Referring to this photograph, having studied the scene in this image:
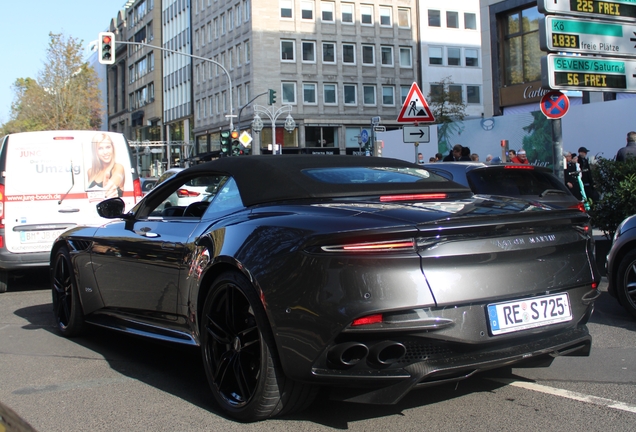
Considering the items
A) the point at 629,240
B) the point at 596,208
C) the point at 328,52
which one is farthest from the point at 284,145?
the point at 629,240

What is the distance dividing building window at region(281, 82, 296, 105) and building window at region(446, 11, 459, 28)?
16.7m

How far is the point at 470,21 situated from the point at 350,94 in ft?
48.0

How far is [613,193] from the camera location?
1050 cm

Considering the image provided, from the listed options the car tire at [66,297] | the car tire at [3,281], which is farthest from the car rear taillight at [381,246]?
the car tire at [3,281]

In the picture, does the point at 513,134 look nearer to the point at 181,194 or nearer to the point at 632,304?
the point at 632,304

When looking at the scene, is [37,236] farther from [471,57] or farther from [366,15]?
[471,57]

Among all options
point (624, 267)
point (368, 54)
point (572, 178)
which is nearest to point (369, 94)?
point (368, 54)

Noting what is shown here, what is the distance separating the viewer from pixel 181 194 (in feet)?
18.8

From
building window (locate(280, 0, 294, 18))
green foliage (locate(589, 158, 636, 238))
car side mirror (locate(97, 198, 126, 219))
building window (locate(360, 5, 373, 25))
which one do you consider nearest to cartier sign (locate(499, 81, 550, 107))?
green foliage (locate(589, 158, 636, 238))

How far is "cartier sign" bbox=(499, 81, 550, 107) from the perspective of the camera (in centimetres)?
2905

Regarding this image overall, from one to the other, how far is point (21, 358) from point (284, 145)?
55.1 metres

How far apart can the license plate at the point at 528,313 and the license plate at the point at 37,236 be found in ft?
23.4

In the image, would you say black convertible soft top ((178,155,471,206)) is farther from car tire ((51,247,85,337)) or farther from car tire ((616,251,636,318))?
car tire ((616,251,636,318))

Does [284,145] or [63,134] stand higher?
[284,145]
